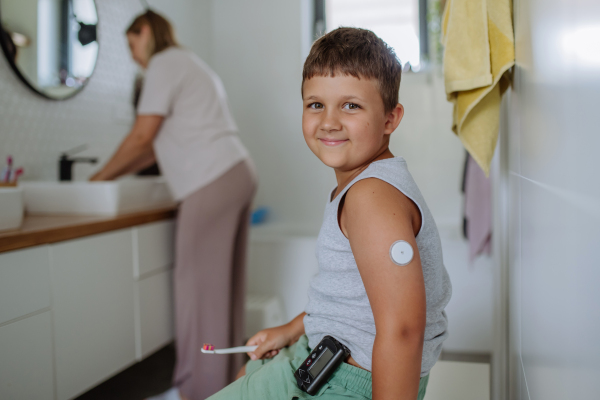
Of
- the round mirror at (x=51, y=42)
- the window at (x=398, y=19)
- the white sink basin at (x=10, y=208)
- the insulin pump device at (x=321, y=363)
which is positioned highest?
the window at (x=398, y=19)

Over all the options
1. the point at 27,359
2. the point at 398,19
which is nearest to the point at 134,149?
the point at 27,359

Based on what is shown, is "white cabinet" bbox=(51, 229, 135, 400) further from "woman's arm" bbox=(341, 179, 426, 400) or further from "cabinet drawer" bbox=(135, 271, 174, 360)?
"woman's arm" bbox=(341, 179, 426, 400)

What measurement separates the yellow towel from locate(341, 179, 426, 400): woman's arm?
17.3 inches

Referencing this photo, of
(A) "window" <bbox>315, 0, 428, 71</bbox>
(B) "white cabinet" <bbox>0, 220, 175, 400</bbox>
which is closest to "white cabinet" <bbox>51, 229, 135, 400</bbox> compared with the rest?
(B) "white cabinet" <bbox>0, 220, 175, 400</bbox>

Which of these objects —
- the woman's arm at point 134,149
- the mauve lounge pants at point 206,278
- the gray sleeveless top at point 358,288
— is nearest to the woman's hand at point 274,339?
the gray sleeveless top at point 358,288

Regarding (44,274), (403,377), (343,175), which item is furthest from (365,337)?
(44,274)

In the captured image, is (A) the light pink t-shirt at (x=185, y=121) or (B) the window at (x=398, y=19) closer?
(A) the light pink t-shirt at (x=185, y=121)

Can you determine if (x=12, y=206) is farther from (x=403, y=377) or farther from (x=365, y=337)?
(x=403, y=377)

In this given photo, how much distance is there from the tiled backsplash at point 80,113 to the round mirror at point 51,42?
0.14 ft

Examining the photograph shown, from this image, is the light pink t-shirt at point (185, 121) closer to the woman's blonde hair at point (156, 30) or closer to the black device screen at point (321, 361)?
the woman's blonde hair at point (156, 30)

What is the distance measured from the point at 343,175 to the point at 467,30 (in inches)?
16.2

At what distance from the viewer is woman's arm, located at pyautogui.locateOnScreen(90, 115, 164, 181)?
182 centimetres

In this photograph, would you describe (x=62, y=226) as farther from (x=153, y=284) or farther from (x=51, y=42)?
(x=51, y=42)

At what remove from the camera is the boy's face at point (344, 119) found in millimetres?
765
